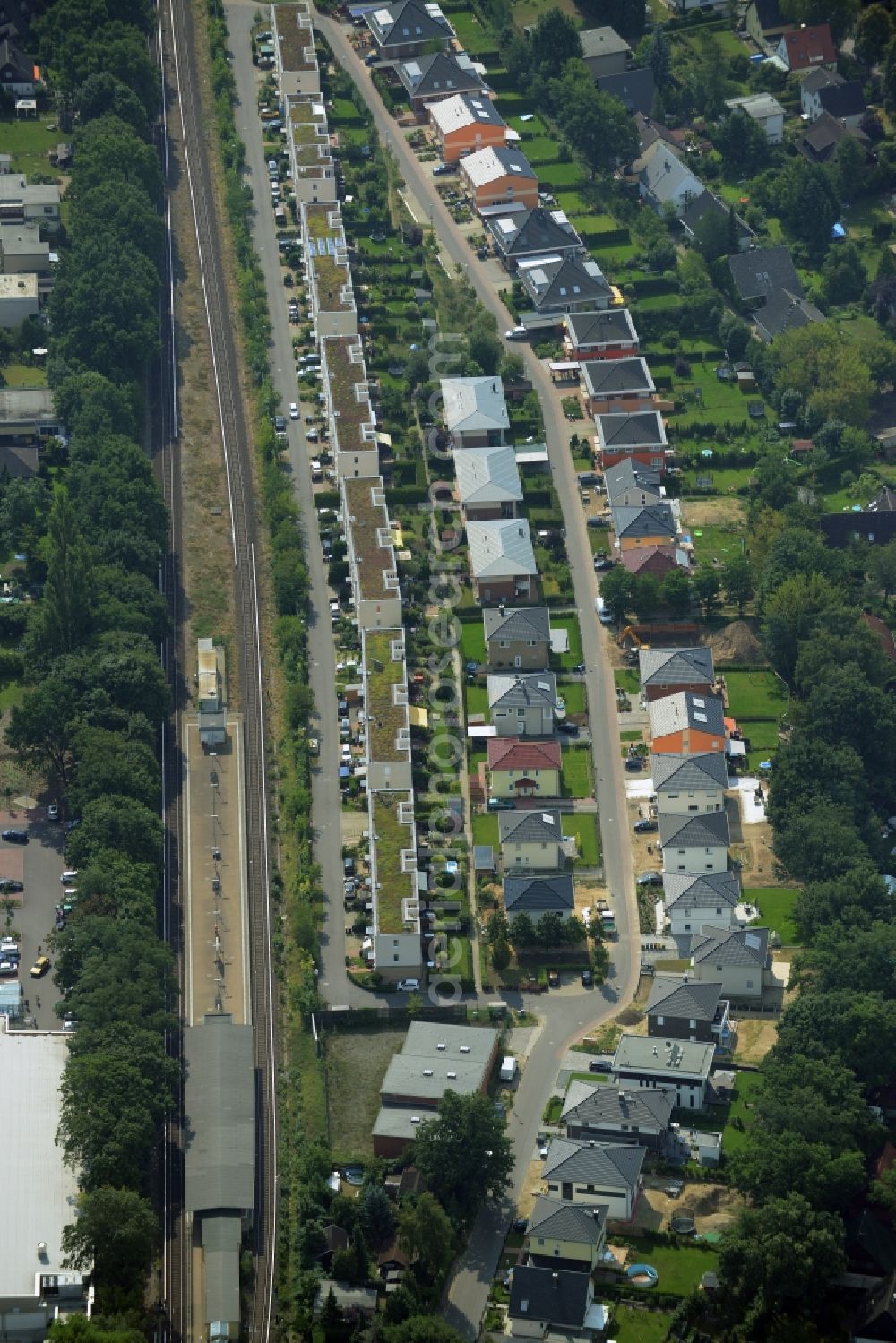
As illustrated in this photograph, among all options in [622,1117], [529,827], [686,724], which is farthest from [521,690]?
[622,1117]

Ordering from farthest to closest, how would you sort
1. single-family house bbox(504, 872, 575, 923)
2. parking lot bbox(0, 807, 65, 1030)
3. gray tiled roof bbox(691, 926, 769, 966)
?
1. single-family house bbox(504, 872, 575, 923)
2. gray tiled roof bbox(691, 926, 769, 966)
3. parking lot bbox(0, 807, 65, 1030)

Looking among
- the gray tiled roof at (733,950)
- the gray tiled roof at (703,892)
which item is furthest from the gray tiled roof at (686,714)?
the gray tiled roof at (733,950)

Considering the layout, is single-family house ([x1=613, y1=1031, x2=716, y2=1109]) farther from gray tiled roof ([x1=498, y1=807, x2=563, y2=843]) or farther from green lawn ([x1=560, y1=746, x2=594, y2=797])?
green lawn ([x1=560, y1=746, x2=594, y2=797])

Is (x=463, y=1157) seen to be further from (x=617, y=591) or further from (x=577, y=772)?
(x=617, y=591)

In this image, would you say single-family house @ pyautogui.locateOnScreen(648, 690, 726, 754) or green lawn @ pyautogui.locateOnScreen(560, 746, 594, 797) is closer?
green lawn @ pyautogui.locateOnScreen(560, 746, 594, 797)

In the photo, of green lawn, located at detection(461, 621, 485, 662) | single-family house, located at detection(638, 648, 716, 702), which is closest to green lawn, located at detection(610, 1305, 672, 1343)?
single-family house, located at detection(638, 648, 716, 702)

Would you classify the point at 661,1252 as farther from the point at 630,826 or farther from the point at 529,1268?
the point at 630,826

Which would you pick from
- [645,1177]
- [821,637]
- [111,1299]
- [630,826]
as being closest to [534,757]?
[630,826]

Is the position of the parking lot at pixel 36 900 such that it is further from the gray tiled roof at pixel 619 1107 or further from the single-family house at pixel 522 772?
the gray tiled roof at pixel 619 1107
